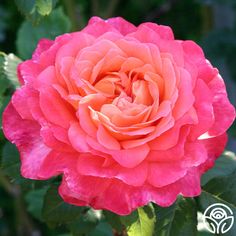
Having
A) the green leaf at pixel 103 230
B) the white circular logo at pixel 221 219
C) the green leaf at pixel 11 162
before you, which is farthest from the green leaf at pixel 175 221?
the green leaf at pixel 103 230

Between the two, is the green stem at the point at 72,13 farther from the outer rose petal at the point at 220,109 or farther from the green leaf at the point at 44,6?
the outer rose petal at the point at 220,109

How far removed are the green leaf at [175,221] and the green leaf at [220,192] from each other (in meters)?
0.03

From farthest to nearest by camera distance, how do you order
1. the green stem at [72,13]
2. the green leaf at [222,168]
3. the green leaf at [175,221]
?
the green stem at [72,13] → the green leaf at [222,168] → the green leaf at [175,221]

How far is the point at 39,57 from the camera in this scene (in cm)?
83

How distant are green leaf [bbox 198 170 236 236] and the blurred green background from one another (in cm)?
20

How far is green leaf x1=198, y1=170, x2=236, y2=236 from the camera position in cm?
87

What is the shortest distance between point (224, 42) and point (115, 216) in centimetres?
91

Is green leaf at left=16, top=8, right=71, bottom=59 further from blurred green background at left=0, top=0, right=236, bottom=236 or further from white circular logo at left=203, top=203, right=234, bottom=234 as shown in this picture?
white circular logo at left=203, top=203, right=234, bottom=234

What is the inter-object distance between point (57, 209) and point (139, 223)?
170 mm

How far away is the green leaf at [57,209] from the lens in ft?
3.08

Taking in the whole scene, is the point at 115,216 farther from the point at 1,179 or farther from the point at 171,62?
the point at 1,179

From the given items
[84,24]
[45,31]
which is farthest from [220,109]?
[84,24]

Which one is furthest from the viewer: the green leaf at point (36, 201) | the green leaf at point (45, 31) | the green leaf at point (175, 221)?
the green leaf at point (36, 201)

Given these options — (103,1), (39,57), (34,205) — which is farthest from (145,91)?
(103,1)
